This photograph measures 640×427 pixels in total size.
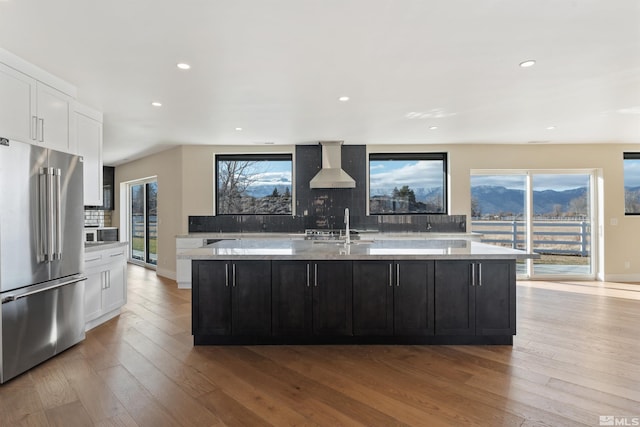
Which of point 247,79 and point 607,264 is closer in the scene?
point 247,79

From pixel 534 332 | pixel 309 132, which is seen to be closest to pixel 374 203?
pixel 309 132

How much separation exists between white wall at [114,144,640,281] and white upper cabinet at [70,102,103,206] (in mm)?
2036

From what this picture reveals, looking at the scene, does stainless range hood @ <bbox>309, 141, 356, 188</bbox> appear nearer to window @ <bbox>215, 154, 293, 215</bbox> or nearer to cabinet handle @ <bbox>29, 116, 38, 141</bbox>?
window @ <bbox>215, 154, 293, 215</bbox>

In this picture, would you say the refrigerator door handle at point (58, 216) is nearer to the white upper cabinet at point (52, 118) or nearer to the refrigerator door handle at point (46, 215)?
the refrigerator door handle at point (46, 215)

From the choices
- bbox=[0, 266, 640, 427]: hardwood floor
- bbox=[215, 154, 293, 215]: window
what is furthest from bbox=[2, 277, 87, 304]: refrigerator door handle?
bbox=[215, 154, 293, 215]: window

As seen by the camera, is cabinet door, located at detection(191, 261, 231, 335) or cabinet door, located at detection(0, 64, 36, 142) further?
cabinet door, located at detection(191, 261, 231, 335)

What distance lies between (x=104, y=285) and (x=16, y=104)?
6.64ft

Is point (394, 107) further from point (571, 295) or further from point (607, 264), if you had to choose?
point (607, 264)

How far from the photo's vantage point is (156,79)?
3.01 m

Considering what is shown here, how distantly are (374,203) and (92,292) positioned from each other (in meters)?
4.52

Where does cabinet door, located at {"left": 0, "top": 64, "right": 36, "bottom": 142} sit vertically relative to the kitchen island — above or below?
above

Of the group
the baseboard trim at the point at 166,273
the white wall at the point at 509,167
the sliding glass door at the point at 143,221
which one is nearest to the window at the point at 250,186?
the white wall at the point at 509,167

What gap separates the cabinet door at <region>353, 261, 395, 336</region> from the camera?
2.95 m

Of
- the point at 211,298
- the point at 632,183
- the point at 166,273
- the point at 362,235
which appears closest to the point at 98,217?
the point at 166,273
